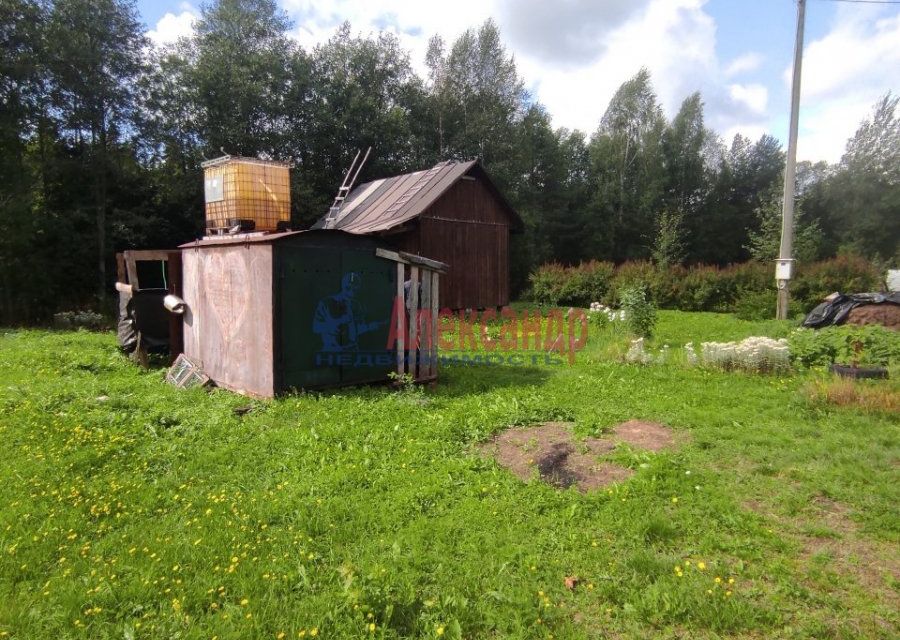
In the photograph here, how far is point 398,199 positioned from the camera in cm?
1645

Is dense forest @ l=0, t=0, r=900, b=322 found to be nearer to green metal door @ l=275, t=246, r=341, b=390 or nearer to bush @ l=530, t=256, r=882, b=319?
bush @ l=530, t=256, r=882, b=319

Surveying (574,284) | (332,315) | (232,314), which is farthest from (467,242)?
(232,314)

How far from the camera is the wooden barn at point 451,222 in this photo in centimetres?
1541

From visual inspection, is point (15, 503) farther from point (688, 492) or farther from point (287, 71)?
point (287, 71)

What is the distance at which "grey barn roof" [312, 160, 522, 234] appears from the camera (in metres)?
15.1

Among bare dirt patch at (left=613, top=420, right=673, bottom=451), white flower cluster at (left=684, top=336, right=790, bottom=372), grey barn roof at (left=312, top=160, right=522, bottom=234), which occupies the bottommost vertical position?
bare dirt patch at (left=613, top=420, right=673, bottom=451)

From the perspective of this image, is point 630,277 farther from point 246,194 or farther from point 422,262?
point 246,194

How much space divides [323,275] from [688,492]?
4708 mm

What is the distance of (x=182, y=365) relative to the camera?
7523 millimetres

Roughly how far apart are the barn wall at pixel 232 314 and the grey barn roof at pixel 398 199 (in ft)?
23.6

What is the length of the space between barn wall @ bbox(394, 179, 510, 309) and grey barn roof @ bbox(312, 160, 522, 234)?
1.14 feet

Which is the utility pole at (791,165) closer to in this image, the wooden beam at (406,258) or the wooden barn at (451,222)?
the wooden barn at (451,222)

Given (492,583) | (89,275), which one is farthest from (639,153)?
(492,583)

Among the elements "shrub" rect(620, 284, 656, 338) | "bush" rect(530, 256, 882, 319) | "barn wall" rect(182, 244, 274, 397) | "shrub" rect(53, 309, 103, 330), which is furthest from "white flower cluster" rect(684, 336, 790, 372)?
"shrub" rect(53, 309, 103, 330)
